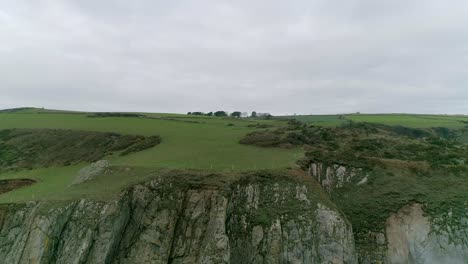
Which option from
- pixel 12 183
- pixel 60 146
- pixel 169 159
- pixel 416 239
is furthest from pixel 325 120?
pixel 12 183

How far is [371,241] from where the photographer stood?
97.8ft

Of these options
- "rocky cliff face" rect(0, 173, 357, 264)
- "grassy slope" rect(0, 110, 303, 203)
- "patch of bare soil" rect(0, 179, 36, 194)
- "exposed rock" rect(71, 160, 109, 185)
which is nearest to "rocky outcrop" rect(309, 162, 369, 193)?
"grassy slope" rect(0, 110, 303, 203)

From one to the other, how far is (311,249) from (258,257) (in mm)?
4143

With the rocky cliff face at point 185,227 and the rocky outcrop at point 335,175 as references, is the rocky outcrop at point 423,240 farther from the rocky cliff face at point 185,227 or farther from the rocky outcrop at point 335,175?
the rocky outcrop at point 335,175

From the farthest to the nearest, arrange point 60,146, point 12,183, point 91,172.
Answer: point 60,146 < point 12,183 < point 91,172

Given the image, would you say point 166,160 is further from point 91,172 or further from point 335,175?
point 335,175

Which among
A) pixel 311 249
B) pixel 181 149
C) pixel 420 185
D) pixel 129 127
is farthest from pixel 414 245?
pixel 129 127

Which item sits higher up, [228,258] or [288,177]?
[288,177]

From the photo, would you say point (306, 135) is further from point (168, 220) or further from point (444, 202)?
point (168, 220)

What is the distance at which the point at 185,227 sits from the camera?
28.2m

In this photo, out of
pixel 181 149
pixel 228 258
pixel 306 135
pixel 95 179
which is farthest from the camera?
pixel 306 135

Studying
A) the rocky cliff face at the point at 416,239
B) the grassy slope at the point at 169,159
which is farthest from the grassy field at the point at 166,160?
the rocky cliff face at the point at 416,239

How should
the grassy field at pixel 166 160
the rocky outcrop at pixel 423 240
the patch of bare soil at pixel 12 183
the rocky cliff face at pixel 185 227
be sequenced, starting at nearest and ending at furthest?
1. the rocky cliff face at pixel 185 227
2. the rocky outcrop at pixel 423 240
3. the grassy field at pixel 166 160
4. the patch of bare soil at pixel 12 183

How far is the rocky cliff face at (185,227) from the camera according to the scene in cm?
2567
